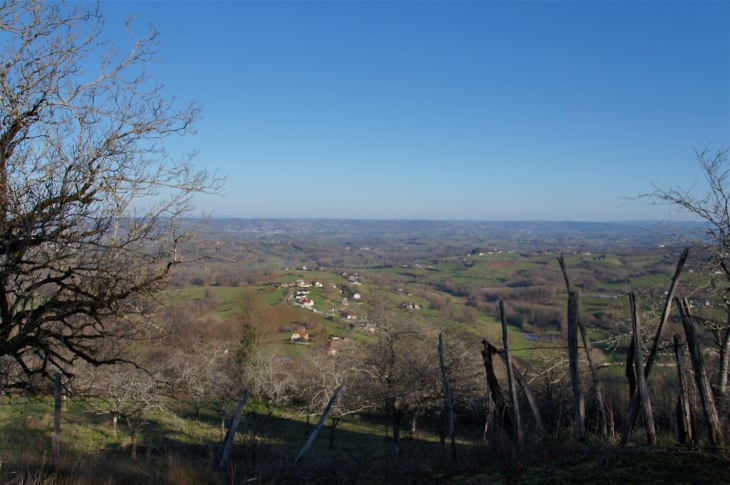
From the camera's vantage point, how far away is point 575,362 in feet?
18.2

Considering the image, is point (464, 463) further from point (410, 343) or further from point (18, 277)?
point (410, 343)

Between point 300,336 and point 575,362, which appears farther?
point 300,336

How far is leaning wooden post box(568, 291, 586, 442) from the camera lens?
5547 millimetres

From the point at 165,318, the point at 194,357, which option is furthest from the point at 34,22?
the point at 194,357

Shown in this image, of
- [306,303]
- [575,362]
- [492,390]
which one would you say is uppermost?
[575,362]

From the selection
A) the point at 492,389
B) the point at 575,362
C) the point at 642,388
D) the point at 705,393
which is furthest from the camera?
the point at 492,389

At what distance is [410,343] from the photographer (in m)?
17.3

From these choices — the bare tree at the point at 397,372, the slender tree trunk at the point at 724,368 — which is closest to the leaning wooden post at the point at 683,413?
the slender tree trunk at the point at 724,368

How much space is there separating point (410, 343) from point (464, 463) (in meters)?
11.8

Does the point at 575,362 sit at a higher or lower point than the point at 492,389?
higher

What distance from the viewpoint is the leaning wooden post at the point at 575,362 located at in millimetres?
5547

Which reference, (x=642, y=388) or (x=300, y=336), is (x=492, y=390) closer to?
(x=642, y=388)

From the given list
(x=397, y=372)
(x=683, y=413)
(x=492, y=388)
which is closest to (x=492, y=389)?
(x=492, y=388)

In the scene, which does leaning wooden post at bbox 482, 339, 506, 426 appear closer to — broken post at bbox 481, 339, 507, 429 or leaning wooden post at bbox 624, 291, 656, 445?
broken post at bbox 481, 339, 507, 429
